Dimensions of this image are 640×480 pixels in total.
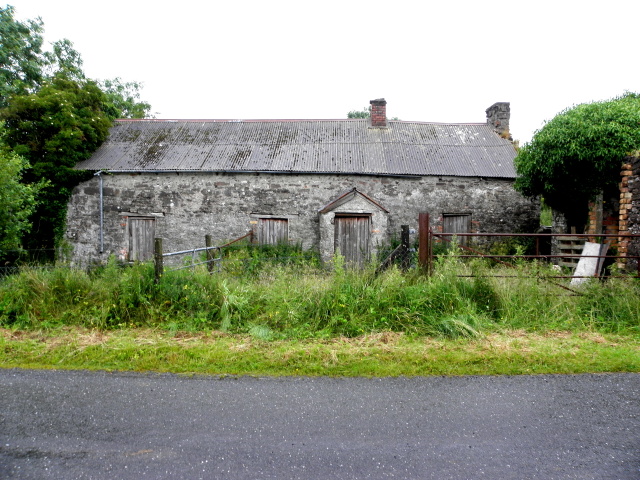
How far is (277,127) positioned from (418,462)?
15.6 metres

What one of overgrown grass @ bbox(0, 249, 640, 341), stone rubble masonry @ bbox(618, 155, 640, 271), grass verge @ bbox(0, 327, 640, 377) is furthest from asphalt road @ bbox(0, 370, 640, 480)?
stone rubble masonry @ bbox(618, 155, 640, 271)

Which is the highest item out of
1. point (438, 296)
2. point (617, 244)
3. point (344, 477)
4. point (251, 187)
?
point (251, 187)

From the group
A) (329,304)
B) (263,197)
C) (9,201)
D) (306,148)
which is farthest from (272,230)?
(329,304)

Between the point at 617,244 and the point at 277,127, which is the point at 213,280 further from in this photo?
the point at 277,127

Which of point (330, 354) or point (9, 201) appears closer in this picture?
point (330, 354)

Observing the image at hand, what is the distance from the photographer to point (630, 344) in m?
4.84

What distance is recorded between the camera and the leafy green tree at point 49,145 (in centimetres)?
1370

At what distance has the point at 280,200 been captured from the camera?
13719 millimetres

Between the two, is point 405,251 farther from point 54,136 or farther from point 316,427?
point 54,136

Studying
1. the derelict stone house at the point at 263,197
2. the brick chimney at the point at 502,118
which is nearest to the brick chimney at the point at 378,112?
the derelict stone house at the point at 263,197

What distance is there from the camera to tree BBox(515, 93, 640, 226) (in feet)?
30.0

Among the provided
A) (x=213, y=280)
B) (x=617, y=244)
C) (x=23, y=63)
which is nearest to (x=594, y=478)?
(x=213, y=280)

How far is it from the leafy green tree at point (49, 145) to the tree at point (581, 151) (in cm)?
1493

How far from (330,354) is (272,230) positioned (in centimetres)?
966
